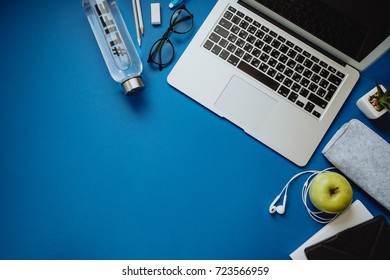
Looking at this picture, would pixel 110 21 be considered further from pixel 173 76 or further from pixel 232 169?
pixel 232 169

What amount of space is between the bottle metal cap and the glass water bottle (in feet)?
0.07

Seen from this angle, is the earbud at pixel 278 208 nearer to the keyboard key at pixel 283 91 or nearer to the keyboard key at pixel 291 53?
the keyboard key at pixel 283 91

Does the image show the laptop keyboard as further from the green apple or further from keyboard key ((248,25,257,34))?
the green apple

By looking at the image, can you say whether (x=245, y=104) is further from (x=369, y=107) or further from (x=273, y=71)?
(x=369, y=107)

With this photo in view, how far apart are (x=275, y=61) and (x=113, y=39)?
1.37ft

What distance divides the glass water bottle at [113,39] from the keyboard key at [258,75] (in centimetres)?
27

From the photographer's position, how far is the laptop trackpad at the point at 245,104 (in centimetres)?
86

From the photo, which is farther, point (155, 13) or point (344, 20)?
point (155, 13)

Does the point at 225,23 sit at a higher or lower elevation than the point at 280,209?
higher

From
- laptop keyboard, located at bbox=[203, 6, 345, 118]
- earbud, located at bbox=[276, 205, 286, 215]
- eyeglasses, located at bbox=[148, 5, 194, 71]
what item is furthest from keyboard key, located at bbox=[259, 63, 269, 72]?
earbud, located at bbox=[276, 205, 286, 215]

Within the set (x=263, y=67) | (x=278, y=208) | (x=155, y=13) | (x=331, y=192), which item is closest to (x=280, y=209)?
(x=278, y=208)

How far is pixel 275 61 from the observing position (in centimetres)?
87

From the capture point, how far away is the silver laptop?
848 mm

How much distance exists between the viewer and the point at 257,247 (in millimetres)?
821
